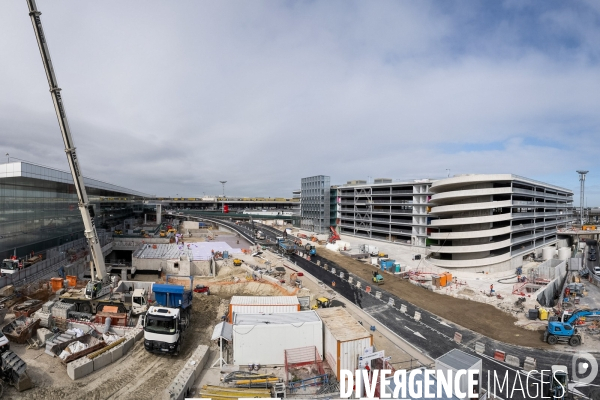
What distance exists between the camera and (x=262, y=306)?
25594 millimetres

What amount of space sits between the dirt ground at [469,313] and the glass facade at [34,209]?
43094 mm

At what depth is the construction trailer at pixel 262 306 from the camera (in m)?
24.9

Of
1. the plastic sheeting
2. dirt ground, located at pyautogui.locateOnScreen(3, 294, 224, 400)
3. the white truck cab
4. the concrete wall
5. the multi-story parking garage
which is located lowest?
the concrete wall

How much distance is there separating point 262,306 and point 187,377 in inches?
342

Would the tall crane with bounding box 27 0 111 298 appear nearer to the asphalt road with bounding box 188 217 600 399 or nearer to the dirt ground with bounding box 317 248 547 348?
the asphalt road with bounding box 188 217 600 399

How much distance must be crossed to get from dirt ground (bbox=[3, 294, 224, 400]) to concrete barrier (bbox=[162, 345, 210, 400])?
1272 mm

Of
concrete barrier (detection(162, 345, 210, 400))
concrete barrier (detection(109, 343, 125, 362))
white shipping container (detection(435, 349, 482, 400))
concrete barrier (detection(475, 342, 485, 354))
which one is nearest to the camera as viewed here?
concrete barrier (detection(162, 345, 210, 400))

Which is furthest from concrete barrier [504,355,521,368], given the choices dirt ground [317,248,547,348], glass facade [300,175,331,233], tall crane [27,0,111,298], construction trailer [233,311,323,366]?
glass facade [300,175,331,233]

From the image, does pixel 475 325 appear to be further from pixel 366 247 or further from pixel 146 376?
pixel 366 247

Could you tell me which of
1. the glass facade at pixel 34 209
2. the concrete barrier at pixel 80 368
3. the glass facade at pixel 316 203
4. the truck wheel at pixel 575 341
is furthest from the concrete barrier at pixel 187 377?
the glass facade at pixel 316 203

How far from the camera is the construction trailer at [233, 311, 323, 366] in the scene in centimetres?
2081

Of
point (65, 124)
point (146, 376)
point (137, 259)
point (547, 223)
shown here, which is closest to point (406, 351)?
point (146, 376)

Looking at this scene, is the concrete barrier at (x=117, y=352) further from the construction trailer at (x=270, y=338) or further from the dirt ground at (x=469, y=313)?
the dirt ground at (x=469, y=313)

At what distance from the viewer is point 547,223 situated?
78.4 m
